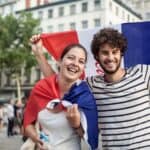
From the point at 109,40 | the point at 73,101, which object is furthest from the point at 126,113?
the point at 109,40

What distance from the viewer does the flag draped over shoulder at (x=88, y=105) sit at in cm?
309

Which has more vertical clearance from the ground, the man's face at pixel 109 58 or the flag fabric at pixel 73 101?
the man's face at pixel 109 58

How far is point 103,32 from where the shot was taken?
11.1 ft

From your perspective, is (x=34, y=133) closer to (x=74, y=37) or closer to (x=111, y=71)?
(x=111, y=71)

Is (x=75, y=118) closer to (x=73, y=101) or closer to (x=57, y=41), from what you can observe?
(x=73, y=101)

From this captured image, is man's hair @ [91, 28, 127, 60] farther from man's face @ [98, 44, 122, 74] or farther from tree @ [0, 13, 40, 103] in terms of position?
tree @ [0, 13, 40, 103]

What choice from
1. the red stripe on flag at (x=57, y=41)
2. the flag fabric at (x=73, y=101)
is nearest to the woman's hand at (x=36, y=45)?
the red stripe on flag at (x=57, y=41)

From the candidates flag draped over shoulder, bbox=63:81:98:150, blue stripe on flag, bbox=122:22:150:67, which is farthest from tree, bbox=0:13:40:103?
flag draped over shoulder, bbox=63:81:98:150

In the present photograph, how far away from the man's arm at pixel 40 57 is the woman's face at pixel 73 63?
18.8 inches

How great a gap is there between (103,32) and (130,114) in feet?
1.89

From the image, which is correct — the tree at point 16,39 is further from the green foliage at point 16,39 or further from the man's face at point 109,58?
the man's face at point 109,58

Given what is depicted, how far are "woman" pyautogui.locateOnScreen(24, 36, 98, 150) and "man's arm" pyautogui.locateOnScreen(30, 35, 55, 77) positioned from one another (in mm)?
492

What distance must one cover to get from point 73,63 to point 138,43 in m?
1.33

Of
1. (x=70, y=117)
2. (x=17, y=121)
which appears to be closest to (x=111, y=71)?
(x=70, y=117)
